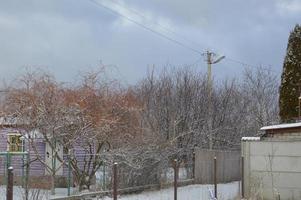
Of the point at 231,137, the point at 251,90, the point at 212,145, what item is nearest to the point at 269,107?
the point at 251,90

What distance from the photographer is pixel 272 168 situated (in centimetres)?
1911

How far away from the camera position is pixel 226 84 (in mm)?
44406

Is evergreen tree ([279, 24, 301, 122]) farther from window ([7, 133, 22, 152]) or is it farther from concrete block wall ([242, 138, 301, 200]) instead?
window ([7, 133, 22, 152])

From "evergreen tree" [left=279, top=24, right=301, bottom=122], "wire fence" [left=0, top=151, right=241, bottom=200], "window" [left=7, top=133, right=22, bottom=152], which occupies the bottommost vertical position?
"wire fence" [left=0, top=151, right=241, bottom=200]

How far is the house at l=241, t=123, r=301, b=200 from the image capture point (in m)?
18.7

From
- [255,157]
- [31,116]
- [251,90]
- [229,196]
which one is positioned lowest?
[229,196]

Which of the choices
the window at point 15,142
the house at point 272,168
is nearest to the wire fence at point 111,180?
the house at point 272,168

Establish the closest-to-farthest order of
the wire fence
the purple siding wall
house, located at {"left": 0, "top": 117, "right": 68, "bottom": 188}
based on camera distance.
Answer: the wire fence, house, located at {"left": 0, "top": 117, "right": 68, "bottom": 188}, the purple siding wall

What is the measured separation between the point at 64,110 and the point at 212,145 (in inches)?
629

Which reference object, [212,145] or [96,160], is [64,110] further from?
[212,145]

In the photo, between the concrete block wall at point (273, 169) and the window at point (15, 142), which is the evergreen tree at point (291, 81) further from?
the window at point (15, 142)

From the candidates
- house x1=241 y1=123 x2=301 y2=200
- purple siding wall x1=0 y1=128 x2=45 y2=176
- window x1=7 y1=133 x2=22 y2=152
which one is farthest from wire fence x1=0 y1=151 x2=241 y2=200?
window x1=7 y1=133 x2=22 y2=152

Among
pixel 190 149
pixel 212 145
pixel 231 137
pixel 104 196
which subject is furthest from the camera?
pixel 231 137

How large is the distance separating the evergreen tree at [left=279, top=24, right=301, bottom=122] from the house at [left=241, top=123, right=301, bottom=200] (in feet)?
39.8
